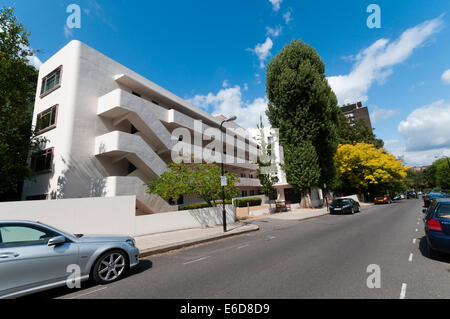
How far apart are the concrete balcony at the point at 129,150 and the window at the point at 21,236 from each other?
32.4 feet

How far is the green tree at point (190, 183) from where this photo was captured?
12.5 meters

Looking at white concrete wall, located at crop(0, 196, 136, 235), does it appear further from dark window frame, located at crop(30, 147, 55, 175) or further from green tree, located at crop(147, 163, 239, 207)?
dark window frame, located at crop(30, 147, 55, 175)

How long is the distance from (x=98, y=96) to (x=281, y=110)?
730 inches

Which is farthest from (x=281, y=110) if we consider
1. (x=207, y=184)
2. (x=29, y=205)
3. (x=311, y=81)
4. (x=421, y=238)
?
(x=29, y=205)

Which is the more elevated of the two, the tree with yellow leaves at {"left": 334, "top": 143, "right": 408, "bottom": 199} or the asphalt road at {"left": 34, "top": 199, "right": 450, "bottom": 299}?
the tree with yellow leaves at {"left": 334, "top": 143, "right": 408, "bottom": 199}

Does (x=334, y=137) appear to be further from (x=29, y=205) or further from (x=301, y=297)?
(x=29, y=205)

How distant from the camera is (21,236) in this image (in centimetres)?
409

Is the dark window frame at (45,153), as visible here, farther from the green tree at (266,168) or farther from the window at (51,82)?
the green tree at (266,168)

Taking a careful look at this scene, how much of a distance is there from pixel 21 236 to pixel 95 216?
5665 millimetres

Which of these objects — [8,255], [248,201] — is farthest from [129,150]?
[248,201]

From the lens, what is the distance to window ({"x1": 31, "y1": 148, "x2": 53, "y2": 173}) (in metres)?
14.0

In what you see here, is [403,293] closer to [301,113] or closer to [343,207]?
[343,207]

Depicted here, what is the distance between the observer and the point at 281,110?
961 inches

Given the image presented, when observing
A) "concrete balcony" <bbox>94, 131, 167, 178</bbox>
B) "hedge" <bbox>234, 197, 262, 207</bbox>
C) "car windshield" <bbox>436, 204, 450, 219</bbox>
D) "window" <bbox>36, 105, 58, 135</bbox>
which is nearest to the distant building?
"hedge" <bbox>234, 197, 262, 207</bbox>
